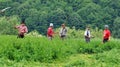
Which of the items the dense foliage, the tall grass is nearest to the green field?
the tall grass

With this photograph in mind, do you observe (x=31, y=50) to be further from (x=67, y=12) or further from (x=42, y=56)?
(x=67, y=12)

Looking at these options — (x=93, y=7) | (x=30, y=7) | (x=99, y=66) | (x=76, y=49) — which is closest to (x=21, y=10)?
(x=30, y=7)

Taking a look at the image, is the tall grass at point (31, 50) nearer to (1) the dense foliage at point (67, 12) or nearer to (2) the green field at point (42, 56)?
(2) the green field at point (42, 56)

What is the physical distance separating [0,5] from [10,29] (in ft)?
71.9

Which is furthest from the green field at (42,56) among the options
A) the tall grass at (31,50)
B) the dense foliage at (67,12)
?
the dense foliage at (67,12)

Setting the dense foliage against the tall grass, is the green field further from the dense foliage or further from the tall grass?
the dense foliage

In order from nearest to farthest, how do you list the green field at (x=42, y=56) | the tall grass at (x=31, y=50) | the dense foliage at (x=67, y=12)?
the green field at (x=42, y=56)
the tall grass at (x=31, y=50)
the dense foliage at (x=67, y=12)

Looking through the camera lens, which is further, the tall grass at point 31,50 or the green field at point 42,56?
the tall grass at point 31,50

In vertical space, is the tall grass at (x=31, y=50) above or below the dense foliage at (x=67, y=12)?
above

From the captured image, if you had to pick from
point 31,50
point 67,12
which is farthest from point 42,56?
point 67,12

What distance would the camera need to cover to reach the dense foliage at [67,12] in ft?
277

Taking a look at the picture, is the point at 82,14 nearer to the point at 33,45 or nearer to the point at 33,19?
the point at 33,19

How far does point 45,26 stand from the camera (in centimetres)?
8075

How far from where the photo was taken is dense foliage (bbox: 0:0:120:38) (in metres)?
84.4
